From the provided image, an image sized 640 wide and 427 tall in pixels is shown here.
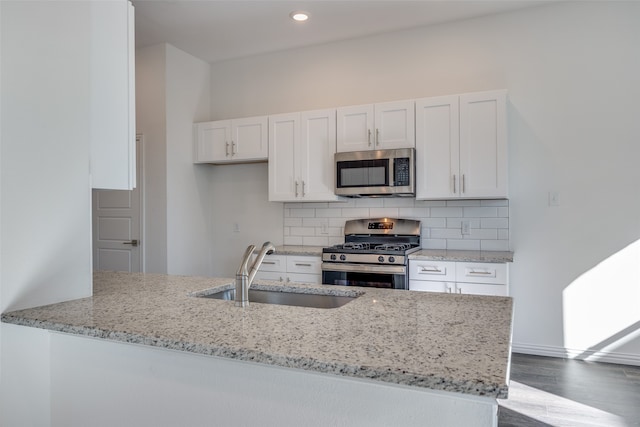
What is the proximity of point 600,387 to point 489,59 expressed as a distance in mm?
2639

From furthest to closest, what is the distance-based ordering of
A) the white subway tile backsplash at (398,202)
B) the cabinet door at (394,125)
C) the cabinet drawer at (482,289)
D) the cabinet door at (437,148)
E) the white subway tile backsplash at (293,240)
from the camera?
the white subway tile backsplash at (293,240) < the white subway tile backsplash at (398,202) < the cabinet door at (394,125) < the cabinet door at (437,148) < the cabinet drawer at (482,289)

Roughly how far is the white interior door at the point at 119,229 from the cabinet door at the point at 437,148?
2.76 meters

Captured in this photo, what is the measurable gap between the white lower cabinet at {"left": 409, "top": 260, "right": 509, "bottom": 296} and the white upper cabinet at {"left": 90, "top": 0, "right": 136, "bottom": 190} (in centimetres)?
221

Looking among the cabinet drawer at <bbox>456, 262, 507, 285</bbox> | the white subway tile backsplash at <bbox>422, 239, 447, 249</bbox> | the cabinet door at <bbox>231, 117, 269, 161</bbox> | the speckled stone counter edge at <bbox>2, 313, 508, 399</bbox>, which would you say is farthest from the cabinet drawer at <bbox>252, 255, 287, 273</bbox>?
the speckled stone counter edge at <bbox>2, 313, 508, 399</bbox>

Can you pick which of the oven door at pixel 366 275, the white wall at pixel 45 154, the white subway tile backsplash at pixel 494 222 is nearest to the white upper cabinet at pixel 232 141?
the oven door at pixel 366 275

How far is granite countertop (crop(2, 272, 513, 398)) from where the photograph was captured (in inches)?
35.2

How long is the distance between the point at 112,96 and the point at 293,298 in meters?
1.14

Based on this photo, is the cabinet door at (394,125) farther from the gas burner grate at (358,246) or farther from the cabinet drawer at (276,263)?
the cabinet drawer at (276,263)

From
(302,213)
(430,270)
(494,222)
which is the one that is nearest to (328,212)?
(302,213)

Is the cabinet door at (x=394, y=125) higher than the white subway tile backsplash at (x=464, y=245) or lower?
higher

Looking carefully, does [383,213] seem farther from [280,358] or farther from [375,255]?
[280,358]

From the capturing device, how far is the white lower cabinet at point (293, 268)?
3.72 meters

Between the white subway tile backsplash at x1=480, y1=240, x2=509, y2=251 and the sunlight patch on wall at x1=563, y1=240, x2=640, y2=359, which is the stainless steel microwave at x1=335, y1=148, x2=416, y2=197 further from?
the sunlight patch on wall at x1=563, y1=240, x2=640, y2=359

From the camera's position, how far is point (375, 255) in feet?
11.0
